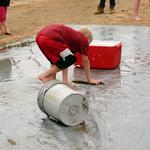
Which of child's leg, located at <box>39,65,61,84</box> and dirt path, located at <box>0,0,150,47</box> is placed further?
dirt path, located at <box>0,0,150,47</box>

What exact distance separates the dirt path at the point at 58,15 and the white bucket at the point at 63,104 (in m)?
6.35

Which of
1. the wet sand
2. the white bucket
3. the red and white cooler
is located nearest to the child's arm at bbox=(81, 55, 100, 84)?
the wet sand

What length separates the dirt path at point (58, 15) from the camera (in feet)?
49.6

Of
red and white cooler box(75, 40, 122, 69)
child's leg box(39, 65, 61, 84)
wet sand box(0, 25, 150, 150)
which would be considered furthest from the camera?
red and white cooler box(75, 40, 122, 69)

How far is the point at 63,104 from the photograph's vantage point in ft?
20.4

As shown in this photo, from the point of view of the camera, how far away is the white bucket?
625 cm

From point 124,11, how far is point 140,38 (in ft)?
17.7

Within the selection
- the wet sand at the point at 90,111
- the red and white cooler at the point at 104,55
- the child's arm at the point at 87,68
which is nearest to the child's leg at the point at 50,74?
the wet sand at the point at 90,111

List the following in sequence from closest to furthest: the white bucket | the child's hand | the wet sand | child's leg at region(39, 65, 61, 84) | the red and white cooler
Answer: the wet sand < the white bucket < child's leg at region(39, 65, 61, 84) < the child's hand < the red and white cooler

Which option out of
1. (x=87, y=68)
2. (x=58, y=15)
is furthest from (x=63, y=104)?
(x=58, y=15)

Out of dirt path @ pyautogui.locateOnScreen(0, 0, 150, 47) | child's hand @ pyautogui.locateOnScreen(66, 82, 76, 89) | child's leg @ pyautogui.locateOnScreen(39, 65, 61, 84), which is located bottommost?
dirt path @ pyautogui.locateOnScreen(0, 0, 150, 47)

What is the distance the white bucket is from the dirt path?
250 inches

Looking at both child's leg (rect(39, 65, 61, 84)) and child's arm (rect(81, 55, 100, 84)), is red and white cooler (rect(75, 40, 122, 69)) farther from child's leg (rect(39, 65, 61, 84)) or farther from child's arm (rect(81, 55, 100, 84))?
child's leg (rect(39, 65, 61, 84))

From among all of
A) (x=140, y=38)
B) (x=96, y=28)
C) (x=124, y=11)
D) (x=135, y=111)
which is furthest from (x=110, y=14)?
(x=135, y=111)
